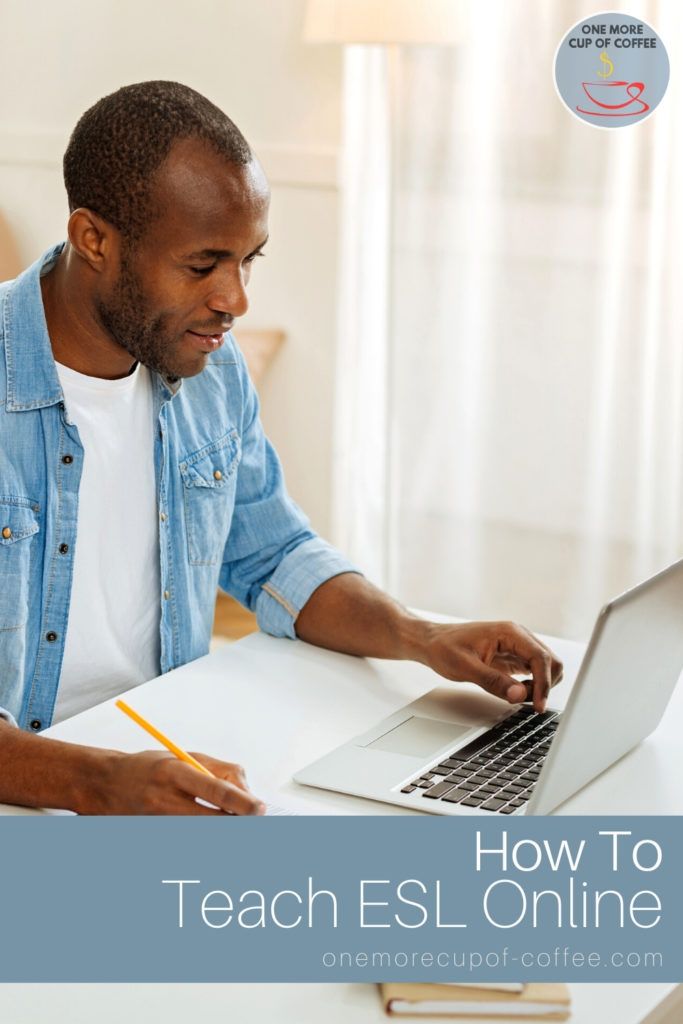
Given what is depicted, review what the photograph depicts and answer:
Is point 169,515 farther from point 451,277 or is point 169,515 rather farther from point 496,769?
point 451,277

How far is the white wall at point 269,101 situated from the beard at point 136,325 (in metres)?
2.07

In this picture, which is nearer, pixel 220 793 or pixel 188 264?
pixel 220 793

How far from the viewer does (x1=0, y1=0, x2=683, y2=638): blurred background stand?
315 cm

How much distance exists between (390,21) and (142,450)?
1832 mm

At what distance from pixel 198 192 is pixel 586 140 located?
195 cm

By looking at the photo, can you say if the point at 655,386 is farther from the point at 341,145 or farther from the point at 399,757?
the point at 399,757

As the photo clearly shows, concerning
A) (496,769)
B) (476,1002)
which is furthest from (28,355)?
(476,1002)

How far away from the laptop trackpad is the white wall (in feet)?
7.37

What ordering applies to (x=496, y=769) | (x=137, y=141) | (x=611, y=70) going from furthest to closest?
(x=611, y=70) → (x=137, y=141) → (x=496, y=769)

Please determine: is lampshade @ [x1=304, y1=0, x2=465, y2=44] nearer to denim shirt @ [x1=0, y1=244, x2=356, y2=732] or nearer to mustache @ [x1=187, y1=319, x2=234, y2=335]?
denim shirt @ [x1=0, y1=244, x2=356, y2=732]

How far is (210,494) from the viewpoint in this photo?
1.63 meters

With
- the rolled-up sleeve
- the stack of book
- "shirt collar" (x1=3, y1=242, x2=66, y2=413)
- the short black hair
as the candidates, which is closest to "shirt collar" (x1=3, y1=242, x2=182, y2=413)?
"shirt collar" (x1=3, y1=242, x2=66, y2=413)

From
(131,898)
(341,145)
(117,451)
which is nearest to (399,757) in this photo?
(131,898)

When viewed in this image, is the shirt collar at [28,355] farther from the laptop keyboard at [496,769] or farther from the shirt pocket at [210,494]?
the laptop keyboard at [496,769]
